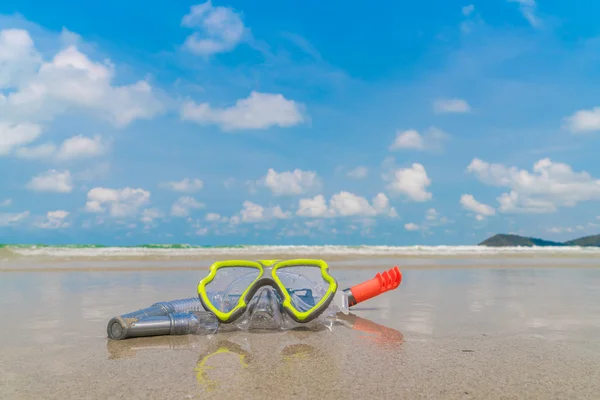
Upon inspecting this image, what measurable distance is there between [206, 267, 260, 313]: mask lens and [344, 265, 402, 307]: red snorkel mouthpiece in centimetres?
145

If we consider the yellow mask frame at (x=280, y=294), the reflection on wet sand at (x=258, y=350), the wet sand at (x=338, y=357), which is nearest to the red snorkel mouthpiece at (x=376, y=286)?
the wet sand at (x=338, y=357)

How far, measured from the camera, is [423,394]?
3105 mm

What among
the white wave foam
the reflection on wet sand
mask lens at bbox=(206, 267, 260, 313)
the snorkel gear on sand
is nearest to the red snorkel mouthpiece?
the snorkel gear on sand

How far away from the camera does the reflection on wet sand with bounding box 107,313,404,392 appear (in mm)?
3576

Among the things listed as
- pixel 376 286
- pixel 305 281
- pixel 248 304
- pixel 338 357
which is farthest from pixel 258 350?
pixel 376 286

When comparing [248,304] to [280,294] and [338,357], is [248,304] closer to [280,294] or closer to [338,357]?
[280,294]

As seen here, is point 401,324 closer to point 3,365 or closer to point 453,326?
point 453,326

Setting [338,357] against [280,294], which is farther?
[280,294]

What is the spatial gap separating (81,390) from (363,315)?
3.99 meters

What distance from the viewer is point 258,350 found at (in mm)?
4379

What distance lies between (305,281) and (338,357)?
181cm

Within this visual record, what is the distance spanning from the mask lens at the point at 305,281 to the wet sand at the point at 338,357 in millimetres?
513

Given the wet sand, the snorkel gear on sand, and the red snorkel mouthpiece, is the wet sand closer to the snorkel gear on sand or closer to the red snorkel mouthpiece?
the snorkel gear on sand

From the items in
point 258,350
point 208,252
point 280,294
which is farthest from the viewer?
point 208,252
